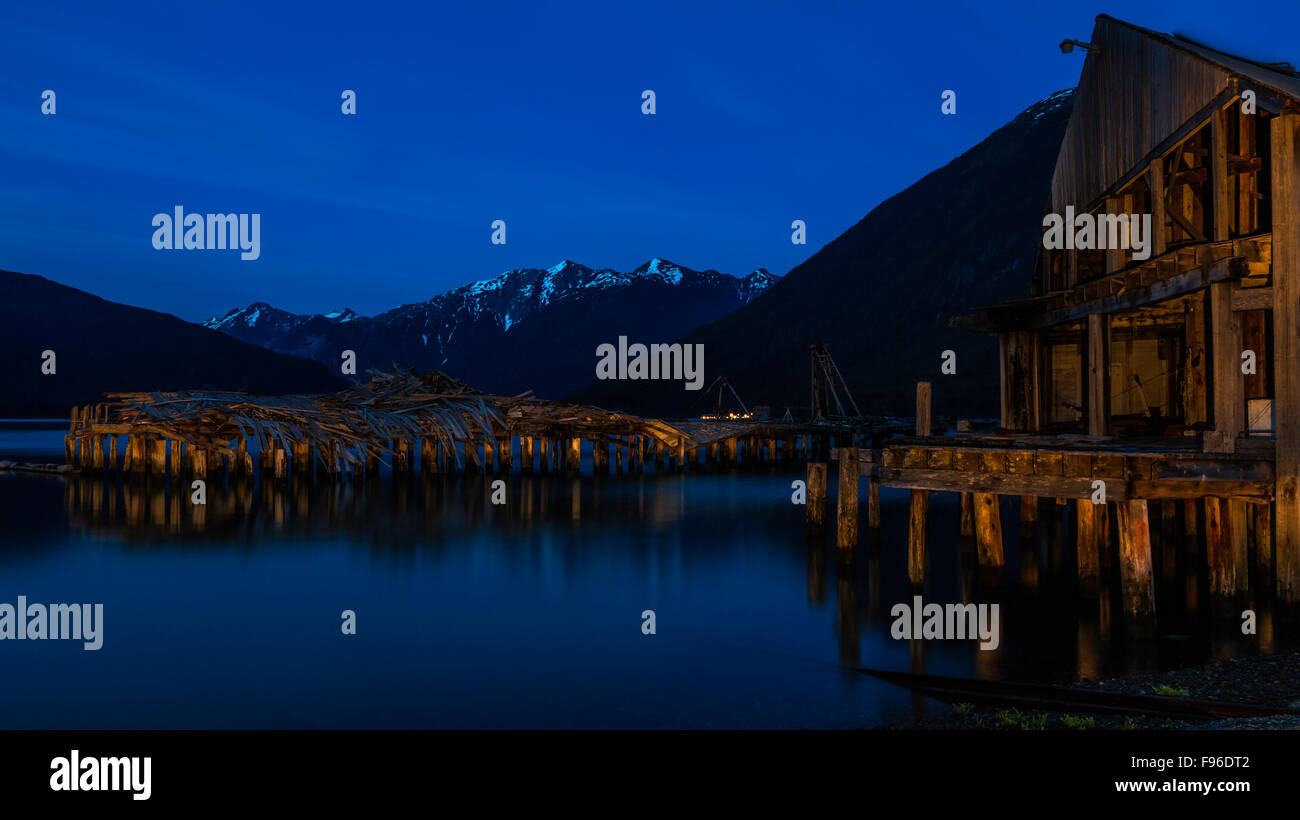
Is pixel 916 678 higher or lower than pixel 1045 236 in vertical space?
lower

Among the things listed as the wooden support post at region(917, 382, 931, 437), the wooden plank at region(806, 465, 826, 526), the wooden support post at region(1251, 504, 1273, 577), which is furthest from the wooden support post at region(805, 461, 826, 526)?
the wooden support post at region(1251, 504, 1273, 577)

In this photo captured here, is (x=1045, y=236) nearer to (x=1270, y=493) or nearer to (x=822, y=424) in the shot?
(x=1270, y=493)

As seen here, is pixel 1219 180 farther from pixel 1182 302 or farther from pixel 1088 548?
pixel 1182 302

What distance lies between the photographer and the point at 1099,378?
1967cm

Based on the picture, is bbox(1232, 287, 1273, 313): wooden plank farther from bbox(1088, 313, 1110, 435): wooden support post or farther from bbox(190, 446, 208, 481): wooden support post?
bbox(190, 446, 208, 481): wooden support post

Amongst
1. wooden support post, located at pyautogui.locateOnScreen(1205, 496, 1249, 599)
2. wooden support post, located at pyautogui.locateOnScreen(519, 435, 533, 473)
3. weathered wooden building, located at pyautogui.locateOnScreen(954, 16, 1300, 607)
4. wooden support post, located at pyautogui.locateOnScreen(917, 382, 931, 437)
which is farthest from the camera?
wooden support post, located at pyautogui.locateOnScreen(519, 435, 533, 473)

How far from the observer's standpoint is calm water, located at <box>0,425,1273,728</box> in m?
11.4

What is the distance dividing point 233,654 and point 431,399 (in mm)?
26328

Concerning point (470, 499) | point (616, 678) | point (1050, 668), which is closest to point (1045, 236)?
point (1050, 668)

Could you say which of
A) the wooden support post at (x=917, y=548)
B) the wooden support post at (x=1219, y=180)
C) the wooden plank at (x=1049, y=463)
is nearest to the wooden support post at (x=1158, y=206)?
the wooden support post at (x=1219, y=180)

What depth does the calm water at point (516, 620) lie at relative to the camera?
11.4m

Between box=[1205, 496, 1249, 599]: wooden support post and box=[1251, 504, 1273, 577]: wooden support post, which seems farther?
box=[1251, 504, 1273, 577]: wooden support post

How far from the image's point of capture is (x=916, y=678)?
11.5 meters

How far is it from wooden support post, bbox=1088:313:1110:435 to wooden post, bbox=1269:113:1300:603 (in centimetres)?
698
